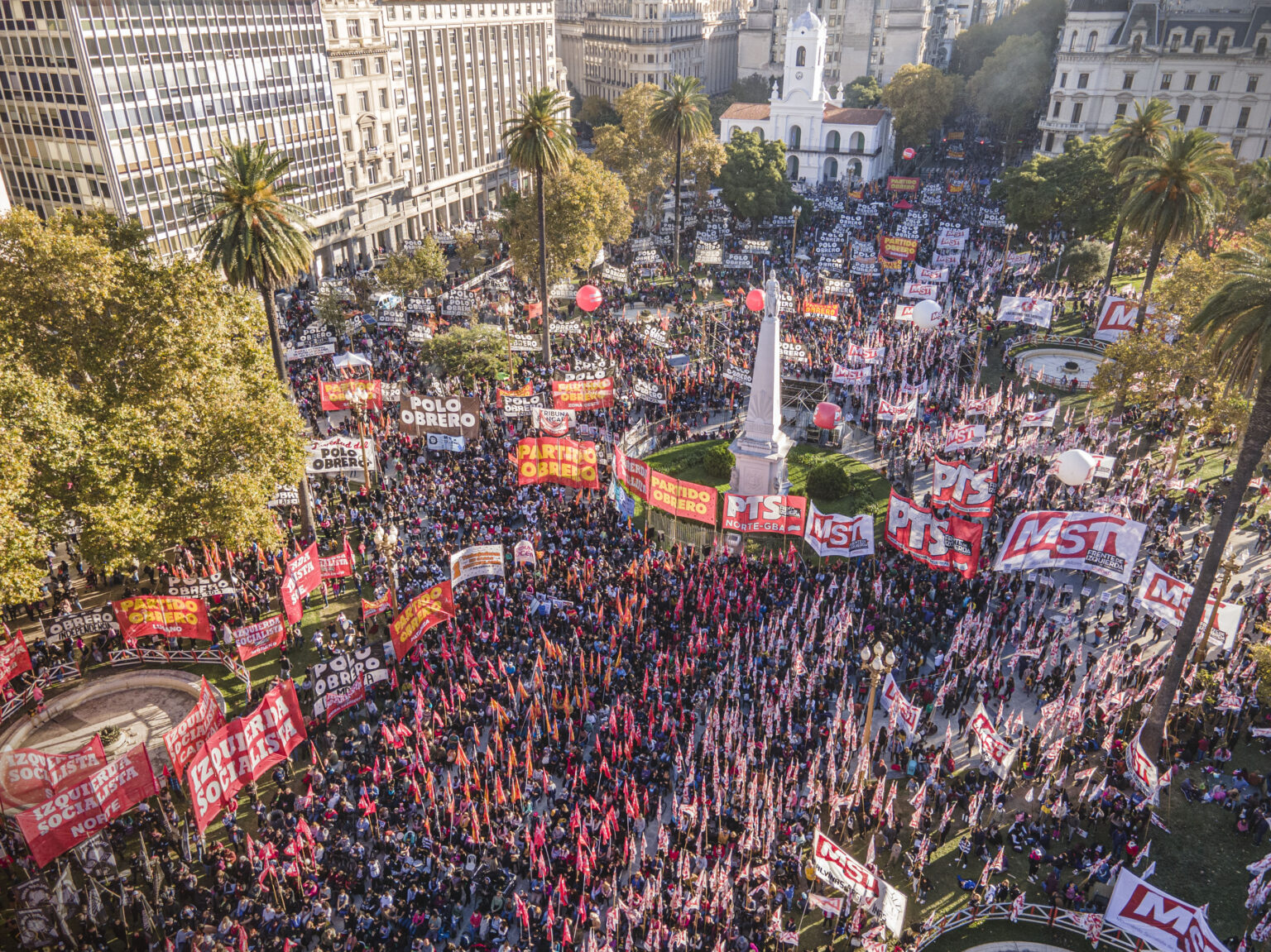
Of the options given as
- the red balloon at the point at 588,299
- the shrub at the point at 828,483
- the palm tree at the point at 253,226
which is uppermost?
the palm tree at the point at 253,226

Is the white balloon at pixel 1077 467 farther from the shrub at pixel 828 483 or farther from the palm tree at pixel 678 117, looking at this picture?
the palm tree at pixel 678 117

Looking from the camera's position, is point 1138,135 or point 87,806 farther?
point 1138,135

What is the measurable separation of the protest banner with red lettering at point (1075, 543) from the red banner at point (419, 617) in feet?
62.4

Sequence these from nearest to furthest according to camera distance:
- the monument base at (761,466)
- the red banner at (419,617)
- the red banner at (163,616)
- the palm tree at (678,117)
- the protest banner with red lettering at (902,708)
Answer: the protest banner with red lettering at (902,708)
the red banner at (419,617)
the red banner at (163,616)
the monument base at (761,466)
the palm tree at (678,117)

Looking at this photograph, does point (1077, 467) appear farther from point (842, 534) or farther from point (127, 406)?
point (127, 406)

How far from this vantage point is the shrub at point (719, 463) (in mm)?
43156

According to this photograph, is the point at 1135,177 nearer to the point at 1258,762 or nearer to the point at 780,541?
the point at 780,541

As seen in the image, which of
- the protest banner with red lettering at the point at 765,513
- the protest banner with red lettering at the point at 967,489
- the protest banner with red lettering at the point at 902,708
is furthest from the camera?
the protest banner with red lettering at the point at 967,489

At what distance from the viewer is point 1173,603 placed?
27078 mm

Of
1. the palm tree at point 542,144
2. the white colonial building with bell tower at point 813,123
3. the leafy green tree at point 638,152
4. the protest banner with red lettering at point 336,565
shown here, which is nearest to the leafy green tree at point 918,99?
the white colonial building with bell tower at point 813,123

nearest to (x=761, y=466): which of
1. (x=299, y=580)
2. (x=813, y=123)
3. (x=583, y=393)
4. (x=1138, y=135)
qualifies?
(x=583, y=393)

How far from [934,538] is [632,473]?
12134 mm

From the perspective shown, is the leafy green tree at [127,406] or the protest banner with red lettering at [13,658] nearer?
the leafy green tree at [127,406]

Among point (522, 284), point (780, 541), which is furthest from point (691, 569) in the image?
point (522, 284)
